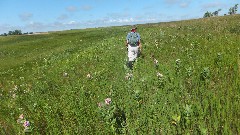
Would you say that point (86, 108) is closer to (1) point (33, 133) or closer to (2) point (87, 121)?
(2) point (87, 121)

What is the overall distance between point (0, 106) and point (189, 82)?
20.7ft

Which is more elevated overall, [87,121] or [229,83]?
[229,83]

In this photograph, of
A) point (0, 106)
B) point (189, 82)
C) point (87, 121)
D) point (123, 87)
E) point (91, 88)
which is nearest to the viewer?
point (87, 121)

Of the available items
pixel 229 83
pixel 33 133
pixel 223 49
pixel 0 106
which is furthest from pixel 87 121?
pixel 223 49

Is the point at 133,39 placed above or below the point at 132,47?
above

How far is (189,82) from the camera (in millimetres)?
8484

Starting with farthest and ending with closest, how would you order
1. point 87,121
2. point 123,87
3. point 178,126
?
point 123,87
point 87,121
point 178,126

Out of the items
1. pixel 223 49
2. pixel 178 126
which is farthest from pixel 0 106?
pixel 223 49

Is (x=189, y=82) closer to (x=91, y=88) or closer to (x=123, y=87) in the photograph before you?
(x=123, y=87)

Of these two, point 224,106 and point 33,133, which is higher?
point 224,106

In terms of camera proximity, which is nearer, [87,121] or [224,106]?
[224,106]

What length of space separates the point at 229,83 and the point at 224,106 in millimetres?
1908

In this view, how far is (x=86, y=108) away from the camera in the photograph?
773 cm

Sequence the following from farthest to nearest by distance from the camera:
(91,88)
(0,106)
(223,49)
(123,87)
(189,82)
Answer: (223,49) → (0,106) → (91,88) → (123,87) → (189,82)
